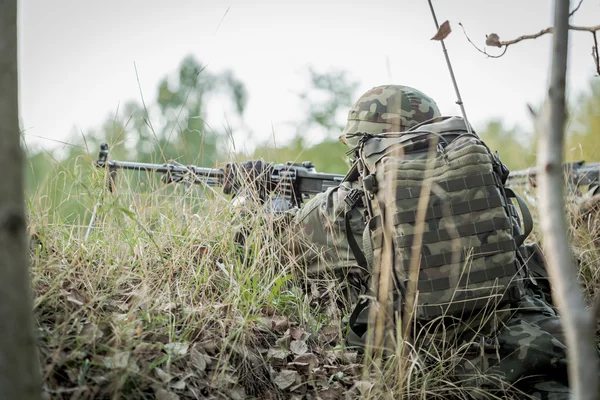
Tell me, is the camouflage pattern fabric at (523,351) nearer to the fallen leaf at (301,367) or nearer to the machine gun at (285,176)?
the fallen leaf at (301,367)

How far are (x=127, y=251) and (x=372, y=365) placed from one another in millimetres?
1336

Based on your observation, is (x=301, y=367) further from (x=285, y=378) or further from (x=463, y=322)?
(x=463, y=322)

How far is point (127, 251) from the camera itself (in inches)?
106

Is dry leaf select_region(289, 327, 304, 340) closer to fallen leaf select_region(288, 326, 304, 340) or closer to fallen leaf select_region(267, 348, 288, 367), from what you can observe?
fallen leaf select_region(288, 326, 304, 340)

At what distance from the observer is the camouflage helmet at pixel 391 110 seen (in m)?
3.30

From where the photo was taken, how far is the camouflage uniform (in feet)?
8.23

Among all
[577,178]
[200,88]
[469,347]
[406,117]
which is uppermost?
[200,88]


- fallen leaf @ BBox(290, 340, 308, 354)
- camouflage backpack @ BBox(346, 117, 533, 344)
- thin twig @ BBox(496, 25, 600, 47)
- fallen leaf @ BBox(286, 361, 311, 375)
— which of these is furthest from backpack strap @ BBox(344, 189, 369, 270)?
thin twig @ BBox(496, 25, 600, 47)

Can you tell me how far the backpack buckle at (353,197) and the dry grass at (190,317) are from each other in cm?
44

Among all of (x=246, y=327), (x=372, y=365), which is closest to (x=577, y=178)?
(x=372, y=365)

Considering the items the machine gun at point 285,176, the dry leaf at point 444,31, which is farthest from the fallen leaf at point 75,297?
the dry leaf at point 444,31

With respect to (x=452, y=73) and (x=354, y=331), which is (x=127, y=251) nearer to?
(x=354, y=331)

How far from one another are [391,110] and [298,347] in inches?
61.0

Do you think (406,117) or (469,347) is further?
(406,117)
